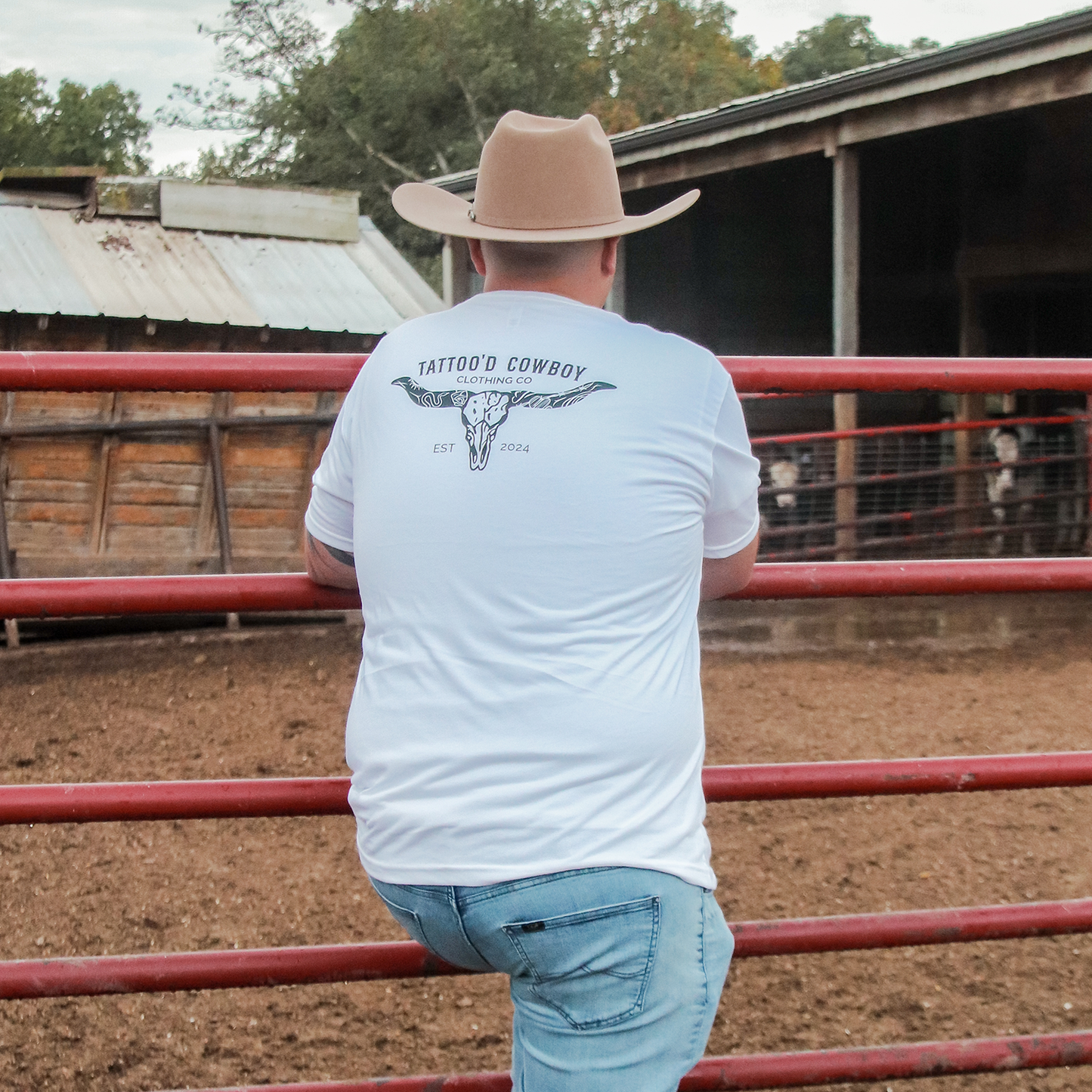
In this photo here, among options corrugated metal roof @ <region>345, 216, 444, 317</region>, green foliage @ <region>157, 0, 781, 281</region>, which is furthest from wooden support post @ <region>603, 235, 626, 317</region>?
green foliage @ <region>157, 0, 781, 281</region>

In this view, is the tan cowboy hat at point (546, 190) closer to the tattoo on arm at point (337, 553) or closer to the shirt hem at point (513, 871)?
the tattoo on arm at point (337, 553)

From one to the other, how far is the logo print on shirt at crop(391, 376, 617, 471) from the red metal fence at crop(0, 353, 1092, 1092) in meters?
0.41

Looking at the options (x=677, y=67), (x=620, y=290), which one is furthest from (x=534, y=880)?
(x=677, y=67)

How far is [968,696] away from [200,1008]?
3930 millimetres

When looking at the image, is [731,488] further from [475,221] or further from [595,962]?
[595,962]

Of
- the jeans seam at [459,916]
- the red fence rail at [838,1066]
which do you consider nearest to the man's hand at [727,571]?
the jeans seam at [459,916]

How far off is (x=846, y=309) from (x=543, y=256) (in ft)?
24.3

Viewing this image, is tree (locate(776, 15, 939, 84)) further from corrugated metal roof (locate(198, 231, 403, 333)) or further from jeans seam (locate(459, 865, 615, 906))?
jeans seam (locate(459, 865, 615, 906))

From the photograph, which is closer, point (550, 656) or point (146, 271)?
point (550, 656)

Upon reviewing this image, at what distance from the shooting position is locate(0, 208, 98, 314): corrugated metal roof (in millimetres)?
7637

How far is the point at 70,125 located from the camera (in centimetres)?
3900

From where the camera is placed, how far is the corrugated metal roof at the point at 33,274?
7.64 m

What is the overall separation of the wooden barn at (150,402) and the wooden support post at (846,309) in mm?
2941

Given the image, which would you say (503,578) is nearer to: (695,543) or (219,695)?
(695,543)
